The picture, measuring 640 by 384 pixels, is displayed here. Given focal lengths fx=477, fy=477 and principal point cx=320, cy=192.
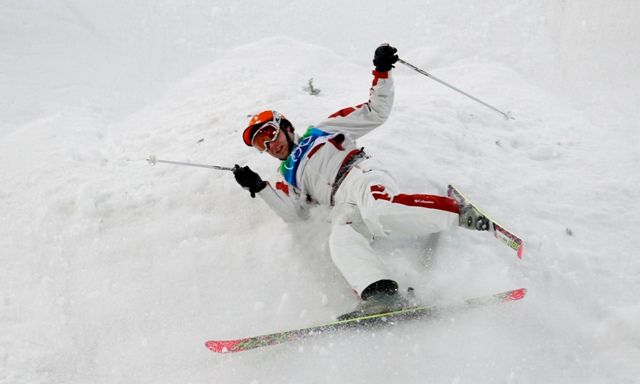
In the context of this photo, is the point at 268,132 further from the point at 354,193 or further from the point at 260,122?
the point at 354,193

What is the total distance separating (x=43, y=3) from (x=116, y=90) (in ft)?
12.3

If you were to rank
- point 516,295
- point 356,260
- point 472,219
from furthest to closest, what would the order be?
point 472,219 → point 356,260 → point 516,295

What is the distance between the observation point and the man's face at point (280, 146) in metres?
4.21

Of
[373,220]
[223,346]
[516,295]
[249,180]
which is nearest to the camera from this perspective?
[223,346]

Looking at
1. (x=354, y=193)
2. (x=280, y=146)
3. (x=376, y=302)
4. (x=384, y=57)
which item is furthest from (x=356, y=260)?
(x=384, y=57)

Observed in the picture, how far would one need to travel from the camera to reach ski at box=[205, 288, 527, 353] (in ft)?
10.1

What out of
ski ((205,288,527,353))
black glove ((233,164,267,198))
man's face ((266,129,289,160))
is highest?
man's face ((266,129,289,160))

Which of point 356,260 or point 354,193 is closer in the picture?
point 356,260

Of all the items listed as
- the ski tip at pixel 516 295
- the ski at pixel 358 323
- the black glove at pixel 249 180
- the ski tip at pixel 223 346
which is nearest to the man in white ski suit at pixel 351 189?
the black glove at pixel 249 180

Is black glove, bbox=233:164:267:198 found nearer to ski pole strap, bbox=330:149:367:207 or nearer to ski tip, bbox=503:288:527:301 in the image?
ski pole strap, bbox=330:149:367:207

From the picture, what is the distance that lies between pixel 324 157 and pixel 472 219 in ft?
4.44

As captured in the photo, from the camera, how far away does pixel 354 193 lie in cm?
379

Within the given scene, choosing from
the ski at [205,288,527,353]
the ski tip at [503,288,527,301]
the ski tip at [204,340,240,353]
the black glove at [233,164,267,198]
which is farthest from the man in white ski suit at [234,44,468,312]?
the ski tip at [204,340,240,353]

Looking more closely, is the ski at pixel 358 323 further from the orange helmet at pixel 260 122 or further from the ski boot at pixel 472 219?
the orange helmet at pixel 260 122
